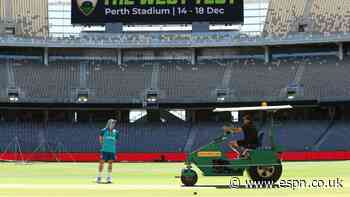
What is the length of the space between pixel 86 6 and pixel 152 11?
21.9ft

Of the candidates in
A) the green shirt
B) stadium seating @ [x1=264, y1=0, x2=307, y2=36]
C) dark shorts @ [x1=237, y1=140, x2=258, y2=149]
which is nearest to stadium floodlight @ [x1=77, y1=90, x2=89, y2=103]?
stadium seating @ [x1=264, y1=0, x2=307, y2=36]

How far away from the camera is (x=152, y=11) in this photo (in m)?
72.0

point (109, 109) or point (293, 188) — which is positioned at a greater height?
point (293, 188)

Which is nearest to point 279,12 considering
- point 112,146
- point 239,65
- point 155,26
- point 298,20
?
point 298,20

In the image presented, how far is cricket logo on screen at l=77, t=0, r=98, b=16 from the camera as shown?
71688 mm

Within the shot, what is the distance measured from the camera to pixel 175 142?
65625mm

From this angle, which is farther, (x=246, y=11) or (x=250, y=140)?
(x=246, y=11)

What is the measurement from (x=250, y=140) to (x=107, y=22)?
5323 cm

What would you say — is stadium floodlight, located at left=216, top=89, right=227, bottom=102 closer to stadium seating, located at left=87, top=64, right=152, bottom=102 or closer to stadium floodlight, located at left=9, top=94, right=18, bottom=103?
stadium seating, located at left=87, top=64, right=152, bottom=102

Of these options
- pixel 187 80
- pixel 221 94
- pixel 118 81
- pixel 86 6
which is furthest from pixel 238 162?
pixel 86 6

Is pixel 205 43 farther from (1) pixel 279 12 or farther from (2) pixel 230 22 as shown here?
(1) pixel 279 12

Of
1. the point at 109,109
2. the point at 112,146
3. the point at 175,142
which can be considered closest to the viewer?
the point at 112,146

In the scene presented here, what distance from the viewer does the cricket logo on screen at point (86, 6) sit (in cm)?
7169

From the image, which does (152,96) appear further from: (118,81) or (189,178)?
(189,178)
